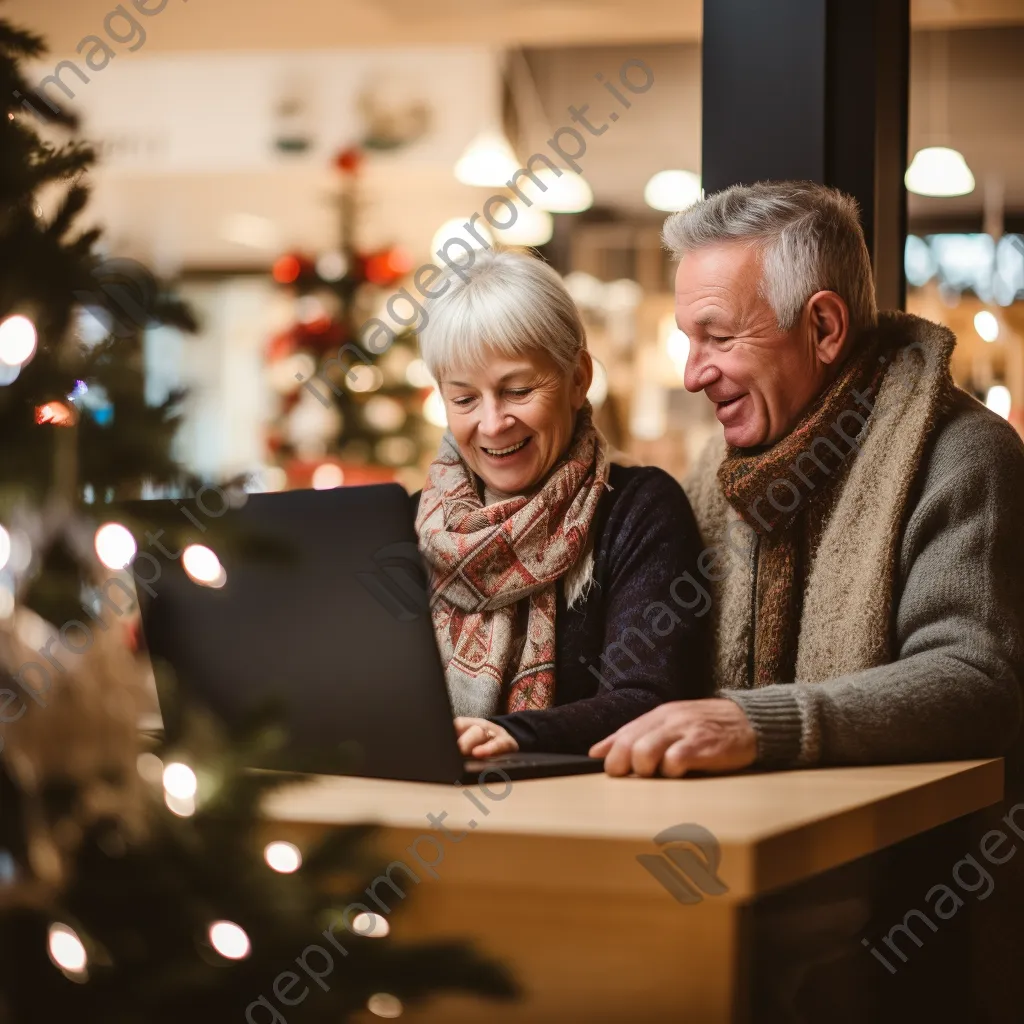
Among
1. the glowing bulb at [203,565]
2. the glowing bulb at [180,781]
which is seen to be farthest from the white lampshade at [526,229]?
the glowing bulb at [180,781]

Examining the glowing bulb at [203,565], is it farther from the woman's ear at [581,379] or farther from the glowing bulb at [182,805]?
the woman's ear at [581,379]

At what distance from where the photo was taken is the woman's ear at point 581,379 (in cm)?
177

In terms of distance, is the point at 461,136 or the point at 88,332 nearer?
the point at 88,332

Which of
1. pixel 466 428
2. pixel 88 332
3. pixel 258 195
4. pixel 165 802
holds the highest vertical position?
pixel 258 195

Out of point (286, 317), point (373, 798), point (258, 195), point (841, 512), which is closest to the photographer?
point (373, 798)

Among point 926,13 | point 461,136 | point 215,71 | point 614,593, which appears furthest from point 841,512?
point 215,71

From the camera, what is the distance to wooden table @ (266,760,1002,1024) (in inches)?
35.4

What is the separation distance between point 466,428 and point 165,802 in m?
1.03

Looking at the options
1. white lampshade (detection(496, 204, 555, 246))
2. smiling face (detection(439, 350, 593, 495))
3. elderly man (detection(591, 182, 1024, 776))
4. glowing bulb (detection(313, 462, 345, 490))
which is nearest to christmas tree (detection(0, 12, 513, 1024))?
elderly man (detection(591, 182, 1024, 776))

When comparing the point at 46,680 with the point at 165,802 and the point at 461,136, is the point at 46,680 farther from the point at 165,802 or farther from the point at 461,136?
the point at 461,136

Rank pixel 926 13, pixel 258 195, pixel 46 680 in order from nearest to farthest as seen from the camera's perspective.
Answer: pixel 46 680 → pixel 926 13 → pixel 258 195

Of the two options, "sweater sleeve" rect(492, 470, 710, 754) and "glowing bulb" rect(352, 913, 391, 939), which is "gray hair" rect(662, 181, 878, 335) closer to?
"sweater sleeve" rect(492, 470, 710, 754)

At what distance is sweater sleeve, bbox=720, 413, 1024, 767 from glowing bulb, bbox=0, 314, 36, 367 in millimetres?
776

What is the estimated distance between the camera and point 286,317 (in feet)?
→ 24.3
